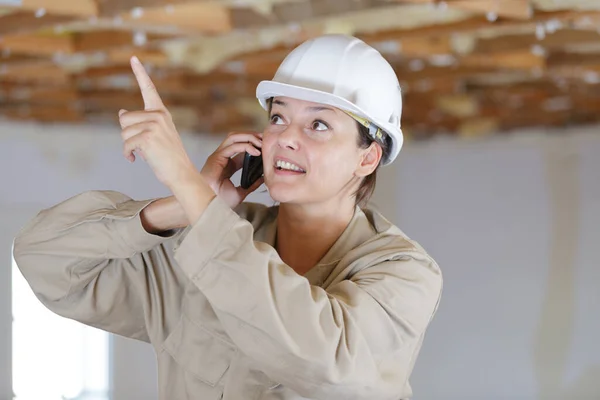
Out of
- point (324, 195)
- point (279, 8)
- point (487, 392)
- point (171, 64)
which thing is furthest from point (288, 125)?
point (487, 392)

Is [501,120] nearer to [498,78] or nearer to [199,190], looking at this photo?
[498,78]

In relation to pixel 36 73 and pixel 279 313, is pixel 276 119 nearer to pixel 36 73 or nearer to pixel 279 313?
pixel 279 313

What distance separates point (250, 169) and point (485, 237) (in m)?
5.22

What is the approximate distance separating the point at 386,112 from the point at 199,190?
50 centimetres

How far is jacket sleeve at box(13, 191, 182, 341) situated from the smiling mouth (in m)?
0.25

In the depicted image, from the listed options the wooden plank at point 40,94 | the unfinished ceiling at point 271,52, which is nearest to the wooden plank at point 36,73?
the unfinished ceiling at point 271,52

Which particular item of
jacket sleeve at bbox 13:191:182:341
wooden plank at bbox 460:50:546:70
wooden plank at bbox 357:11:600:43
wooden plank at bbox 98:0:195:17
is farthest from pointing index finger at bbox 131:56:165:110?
wooden plank at bbox 460:50:546:70

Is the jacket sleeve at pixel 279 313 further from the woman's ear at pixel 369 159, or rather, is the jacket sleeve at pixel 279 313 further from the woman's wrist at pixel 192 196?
the woman's ear at pixel 369 159

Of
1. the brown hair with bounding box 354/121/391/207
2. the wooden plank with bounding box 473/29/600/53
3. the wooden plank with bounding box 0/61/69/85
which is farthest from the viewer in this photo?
the wooden plank with bounding box 0/61/69/85

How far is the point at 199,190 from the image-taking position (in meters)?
1.41

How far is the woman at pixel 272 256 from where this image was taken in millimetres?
1396

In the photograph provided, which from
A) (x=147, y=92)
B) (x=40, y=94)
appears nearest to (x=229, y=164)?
(x=147, y=92)

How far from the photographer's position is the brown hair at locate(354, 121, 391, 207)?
68.7 inches

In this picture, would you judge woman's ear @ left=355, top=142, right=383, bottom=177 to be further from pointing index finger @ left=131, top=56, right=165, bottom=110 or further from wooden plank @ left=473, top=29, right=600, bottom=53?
wooden plank @ left=473, top=29, right=600, bottom=53
